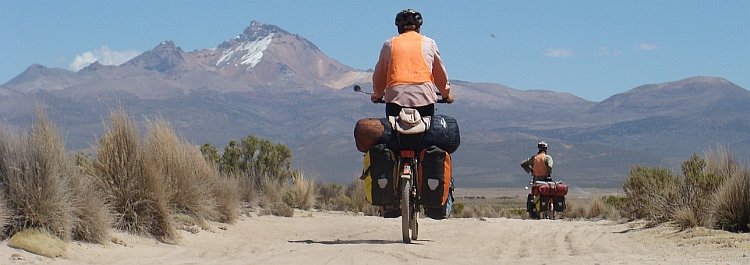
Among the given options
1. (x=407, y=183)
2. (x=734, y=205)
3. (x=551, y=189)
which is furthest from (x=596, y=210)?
(x=407, y=183)

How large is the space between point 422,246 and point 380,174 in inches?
30.9

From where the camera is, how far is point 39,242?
797 cm

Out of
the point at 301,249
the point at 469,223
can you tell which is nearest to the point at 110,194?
the point at 301,249

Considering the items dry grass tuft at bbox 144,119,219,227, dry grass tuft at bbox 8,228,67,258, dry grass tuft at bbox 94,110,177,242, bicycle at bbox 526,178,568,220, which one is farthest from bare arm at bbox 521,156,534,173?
dry grass tuft at bbox 8,228,67,258

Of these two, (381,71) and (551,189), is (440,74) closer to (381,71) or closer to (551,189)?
(381,71)

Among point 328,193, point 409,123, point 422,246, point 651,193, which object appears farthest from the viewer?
point 328,193

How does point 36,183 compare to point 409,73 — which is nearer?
point 36,183

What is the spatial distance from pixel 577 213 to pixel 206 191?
1012 cm

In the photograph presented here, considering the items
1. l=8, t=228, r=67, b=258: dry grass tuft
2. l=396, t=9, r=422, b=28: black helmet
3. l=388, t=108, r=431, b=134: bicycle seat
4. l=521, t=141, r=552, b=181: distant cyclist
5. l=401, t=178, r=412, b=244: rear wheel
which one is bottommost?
→ l=8, t=228, r=67, b=258: dry grass tuft

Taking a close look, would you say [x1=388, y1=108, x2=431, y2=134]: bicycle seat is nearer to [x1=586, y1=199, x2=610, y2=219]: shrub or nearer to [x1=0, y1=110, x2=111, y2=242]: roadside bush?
[x1=0, y1=110, x2=111, y2=242]: roadside bush

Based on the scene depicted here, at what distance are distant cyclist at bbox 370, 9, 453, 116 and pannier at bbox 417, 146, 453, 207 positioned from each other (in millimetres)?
480

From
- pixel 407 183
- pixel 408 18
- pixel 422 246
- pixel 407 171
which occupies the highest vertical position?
pixel 408 18

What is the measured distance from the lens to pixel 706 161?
1296 cm

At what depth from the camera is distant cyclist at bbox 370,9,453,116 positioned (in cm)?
962
